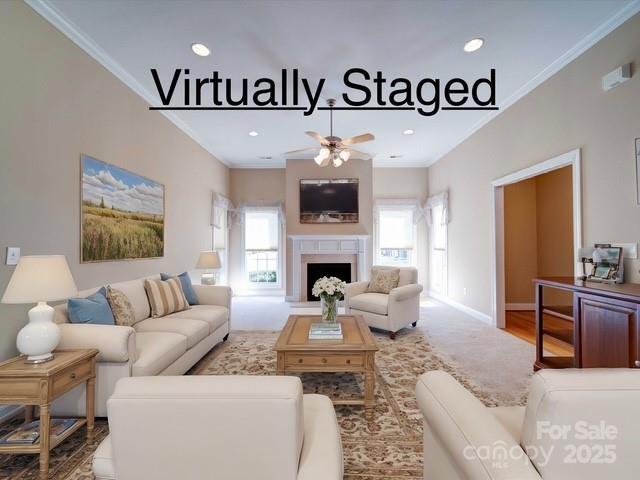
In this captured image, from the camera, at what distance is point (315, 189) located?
657cm

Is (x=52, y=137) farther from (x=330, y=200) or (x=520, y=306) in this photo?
(x=520, y=306)

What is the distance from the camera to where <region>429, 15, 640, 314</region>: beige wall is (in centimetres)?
258

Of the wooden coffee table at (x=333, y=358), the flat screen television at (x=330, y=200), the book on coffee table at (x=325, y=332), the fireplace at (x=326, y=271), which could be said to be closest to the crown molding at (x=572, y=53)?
the flat screen television at (x=330, y=200)

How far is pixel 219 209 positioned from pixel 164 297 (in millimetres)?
3361

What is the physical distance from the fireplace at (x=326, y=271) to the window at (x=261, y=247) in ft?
3.01

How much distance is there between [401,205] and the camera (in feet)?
23.8

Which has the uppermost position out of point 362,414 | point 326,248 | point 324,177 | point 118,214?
point 324,177

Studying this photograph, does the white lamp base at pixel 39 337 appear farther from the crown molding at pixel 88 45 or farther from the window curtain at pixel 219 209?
the window curtain at pixel 219 209

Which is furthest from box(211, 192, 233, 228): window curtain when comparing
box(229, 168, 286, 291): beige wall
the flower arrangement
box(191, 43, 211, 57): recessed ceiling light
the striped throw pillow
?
the flower arrangement

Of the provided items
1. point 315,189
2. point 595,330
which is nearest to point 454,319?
point 595,330


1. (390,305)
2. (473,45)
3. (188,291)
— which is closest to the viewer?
(473,45)

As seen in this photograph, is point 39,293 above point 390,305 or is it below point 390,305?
above

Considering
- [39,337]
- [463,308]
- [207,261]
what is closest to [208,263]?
[207,261]

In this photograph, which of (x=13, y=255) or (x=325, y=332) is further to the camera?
(x=325, y=332)
